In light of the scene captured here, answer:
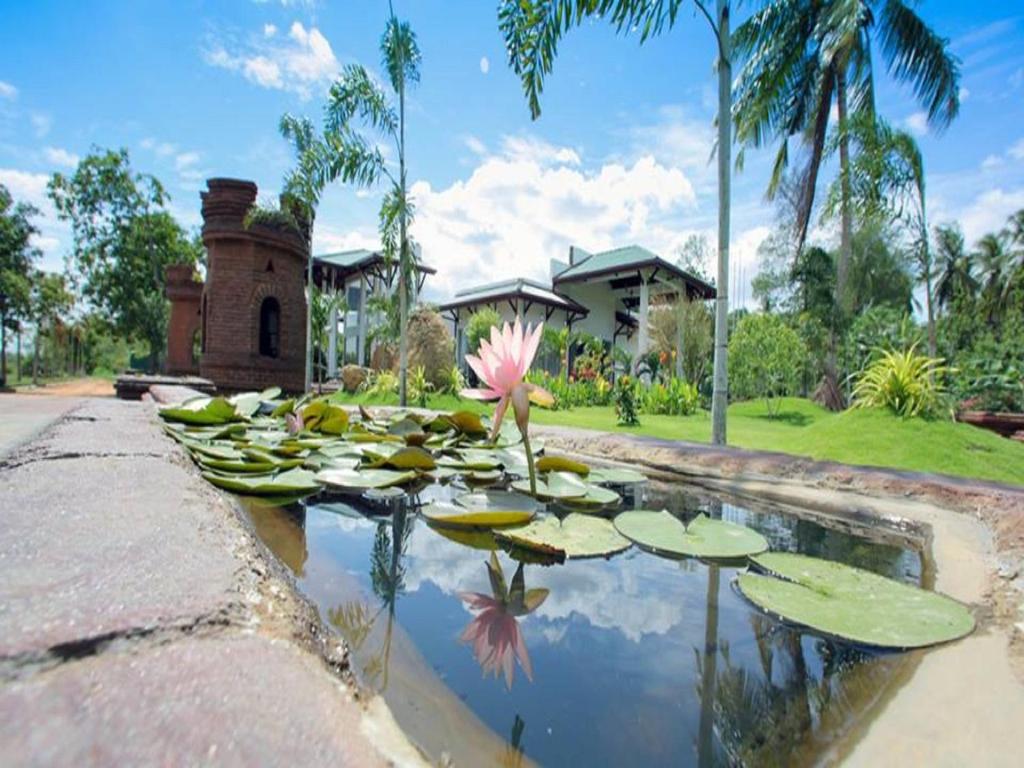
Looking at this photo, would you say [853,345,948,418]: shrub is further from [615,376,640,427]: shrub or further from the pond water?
Answer: [615,376,640,427]: shrub

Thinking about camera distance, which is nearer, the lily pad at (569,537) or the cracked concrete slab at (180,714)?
the cracked concrete slab at (180,714)

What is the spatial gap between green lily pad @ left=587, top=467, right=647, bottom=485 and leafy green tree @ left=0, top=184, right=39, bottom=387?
17.3m

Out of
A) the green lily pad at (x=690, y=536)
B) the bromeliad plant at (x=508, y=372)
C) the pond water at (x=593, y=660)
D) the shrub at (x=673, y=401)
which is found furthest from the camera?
the shrub at (x=673, y=401)

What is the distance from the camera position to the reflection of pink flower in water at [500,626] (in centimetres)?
72

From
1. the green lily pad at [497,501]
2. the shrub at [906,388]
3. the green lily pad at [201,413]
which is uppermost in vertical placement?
the shrub at [906,388]

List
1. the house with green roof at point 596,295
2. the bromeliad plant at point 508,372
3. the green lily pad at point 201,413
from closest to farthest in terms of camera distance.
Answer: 1. the bromeliad plant at point 508,372
2. the green lily pad at point 201,413
3. the house with green roof at point 596,295

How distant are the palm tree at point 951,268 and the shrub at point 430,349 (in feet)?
89.5

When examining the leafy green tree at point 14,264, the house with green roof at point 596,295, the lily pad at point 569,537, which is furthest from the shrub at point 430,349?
the leafy green tree at point 14,264

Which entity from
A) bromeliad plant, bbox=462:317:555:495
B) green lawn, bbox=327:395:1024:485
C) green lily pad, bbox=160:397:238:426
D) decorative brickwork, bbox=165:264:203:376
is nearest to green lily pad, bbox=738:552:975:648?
bromeliad plant, bbox=462:317:555:495

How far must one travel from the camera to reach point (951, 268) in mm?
25797

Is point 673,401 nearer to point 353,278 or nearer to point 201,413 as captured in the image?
point 201,413

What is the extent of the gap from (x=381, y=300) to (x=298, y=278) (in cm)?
343

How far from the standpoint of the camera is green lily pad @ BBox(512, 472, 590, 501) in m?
1.64

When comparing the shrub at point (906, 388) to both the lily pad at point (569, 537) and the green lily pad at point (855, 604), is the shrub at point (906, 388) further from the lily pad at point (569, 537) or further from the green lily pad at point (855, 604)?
the lily pad at point (569, 537)
